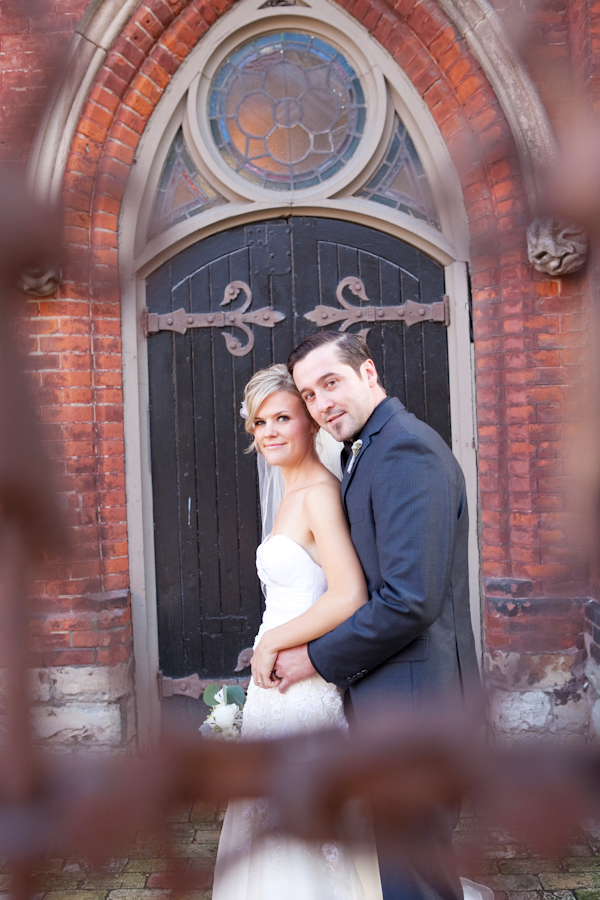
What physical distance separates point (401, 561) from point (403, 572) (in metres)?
0.03

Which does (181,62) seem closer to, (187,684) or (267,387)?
(267,387)

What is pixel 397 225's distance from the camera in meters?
3.64

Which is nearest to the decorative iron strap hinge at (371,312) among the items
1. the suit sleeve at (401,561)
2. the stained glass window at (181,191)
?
the stained glass window at (181,191)

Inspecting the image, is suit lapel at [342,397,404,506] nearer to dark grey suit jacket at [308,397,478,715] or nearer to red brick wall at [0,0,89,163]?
dark grey suit jacket at [308,397,478,715]

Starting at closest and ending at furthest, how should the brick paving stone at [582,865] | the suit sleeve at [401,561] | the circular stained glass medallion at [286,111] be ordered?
the suit sleeve at [401,561], the brick paving stone at [582,865], the circular stained glass medallion at [286,111]

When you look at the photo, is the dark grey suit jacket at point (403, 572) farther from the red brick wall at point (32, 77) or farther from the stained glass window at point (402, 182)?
the stained glass window at point (402, 182)

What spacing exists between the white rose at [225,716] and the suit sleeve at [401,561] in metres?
0.85

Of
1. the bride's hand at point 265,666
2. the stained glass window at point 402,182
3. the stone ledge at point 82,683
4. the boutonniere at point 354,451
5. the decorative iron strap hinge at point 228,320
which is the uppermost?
the stained glass window at point 402,182

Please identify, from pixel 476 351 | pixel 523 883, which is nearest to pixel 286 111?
pixel 476 351

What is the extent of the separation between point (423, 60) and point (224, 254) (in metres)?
1.44

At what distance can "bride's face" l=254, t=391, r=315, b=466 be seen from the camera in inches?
91.7

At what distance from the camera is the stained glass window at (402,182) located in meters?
3.68

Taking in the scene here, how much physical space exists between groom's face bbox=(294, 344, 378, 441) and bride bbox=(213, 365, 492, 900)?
27 centimetres

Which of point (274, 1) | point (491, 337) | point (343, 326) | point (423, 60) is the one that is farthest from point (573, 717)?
point (274, 1)
